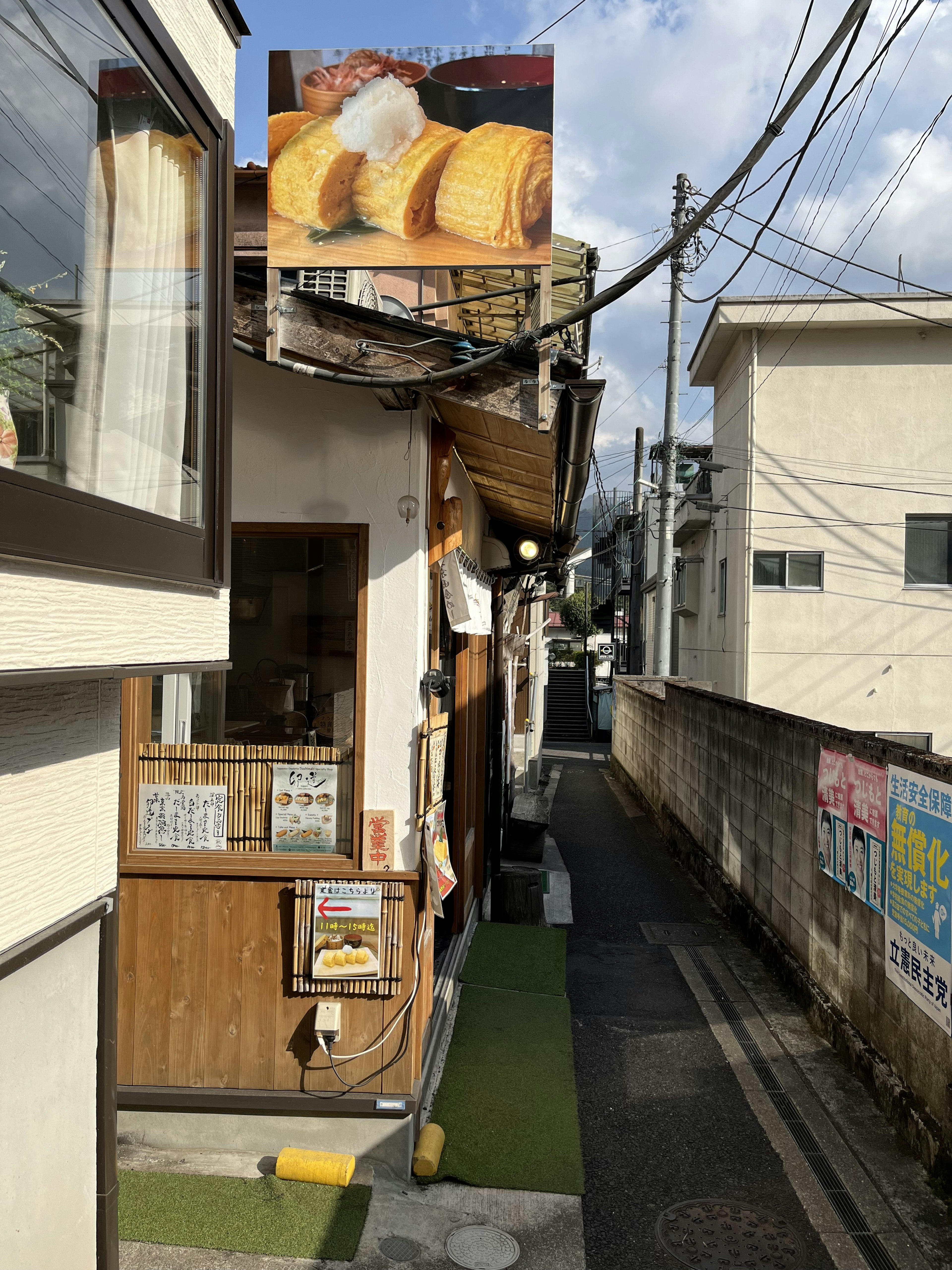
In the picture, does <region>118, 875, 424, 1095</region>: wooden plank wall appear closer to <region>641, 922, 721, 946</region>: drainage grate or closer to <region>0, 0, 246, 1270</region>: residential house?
<region>0, 0, 246, 1270</region>: residential house

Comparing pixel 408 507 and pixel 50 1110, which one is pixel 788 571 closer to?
pixel 408 507

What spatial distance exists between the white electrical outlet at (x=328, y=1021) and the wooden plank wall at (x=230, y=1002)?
0.19 feet

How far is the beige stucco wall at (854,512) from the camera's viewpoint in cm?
1934

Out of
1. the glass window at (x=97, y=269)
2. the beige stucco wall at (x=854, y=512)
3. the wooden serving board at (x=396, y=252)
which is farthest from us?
the beige stucco wall at (x=854, y=512)

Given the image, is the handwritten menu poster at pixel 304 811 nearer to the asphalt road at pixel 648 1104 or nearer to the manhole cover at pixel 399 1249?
the manhole cover at pixel 399 1249

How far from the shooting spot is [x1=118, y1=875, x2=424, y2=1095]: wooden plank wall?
537 cm

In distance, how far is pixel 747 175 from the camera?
3721mm

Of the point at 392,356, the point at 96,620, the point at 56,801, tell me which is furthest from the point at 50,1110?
the point at 392,356

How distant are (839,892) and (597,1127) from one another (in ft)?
8.31

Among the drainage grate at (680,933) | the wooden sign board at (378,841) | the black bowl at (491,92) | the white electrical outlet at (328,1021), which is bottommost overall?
the drainage grate at (680,933)

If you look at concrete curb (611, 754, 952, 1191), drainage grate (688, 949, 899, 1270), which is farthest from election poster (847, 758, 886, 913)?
drainage grate (688, 949, 899, 1270)

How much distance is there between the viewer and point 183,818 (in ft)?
18.4

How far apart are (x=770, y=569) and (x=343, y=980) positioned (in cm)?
1675

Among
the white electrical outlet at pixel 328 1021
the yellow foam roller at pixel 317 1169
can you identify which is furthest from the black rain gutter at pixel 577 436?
the yellow foam roller at pixel 317 1169
